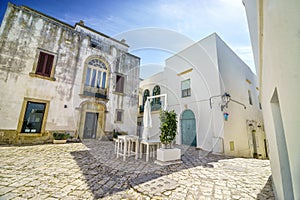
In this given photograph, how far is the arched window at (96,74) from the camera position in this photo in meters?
9.73

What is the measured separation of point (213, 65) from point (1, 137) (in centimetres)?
1266

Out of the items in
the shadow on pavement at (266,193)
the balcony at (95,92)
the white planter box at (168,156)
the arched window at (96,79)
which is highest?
the arched window at (96,79)

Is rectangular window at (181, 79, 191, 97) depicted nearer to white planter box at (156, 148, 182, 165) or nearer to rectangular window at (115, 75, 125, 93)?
white planter box at (156, 148, 182, 165)

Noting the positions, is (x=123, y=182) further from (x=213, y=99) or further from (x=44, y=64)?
(x=44, y=64)

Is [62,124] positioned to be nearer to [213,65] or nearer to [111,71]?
[111,71]

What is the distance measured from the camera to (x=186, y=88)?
898cm

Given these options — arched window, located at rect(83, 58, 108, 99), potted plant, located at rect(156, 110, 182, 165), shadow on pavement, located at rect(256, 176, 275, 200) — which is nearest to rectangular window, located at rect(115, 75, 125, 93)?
A: arched window, located at rect(83, 58, 108, 99)

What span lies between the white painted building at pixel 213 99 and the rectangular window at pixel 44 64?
29.0ft

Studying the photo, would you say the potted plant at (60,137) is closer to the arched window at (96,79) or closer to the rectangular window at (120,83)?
the arched window at (96,79)

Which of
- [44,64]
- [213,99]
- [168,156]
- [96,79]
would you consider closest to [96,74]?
[96,79]

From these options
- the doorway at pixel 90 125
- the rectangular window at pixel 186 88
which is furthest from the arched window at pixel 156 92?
the doorway at pixel 90 125

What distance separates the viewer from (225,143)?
6453 millimetres

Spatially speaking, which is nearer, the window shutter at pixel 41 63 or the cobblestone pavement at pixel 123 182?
the cobblestone pavement at pixel 123 182

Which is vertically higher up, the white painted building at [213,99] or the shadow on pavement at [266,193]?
the white painted building at [213,99]
